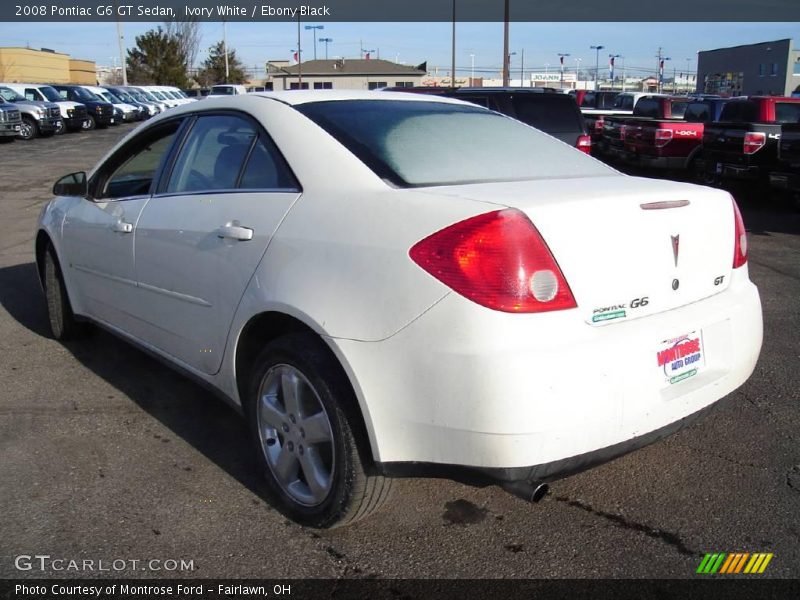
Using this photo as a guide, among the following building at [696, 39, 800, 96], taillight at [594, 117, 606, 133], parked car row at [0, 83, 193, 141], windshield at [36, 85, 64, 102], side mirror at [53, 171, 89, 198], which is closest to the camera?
side mirror at [53, 171, 89, 198]

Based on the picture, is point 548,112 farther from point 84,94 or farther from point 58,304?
point 84,94

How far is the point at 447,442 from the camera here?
8.09 feet

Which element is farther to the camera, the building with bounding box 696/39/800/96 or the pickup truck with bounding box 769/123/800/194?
the building with bounding box 696/39/800/96

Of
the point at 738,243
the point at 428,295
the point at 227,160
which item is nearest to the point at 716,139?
the point at 738,243

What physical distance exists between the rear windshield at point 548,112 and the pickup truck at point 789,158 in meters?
2.67

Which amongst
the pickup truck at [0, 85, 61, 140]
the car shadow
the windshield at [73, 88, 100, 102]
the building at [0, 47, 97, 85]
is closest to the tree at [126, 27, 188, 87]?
the building at [0, 47, 97, 85]

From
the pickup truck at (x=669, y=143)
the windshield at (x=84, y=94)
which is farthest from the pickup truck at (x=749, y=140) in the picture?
the windshield at (x=84, y=94)

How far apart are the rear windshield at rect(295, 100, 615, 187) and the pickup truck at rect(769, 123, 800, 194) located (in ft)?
25.3

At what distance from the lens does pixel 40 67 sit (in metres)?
65.2

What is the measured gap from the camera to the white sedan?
241 cm

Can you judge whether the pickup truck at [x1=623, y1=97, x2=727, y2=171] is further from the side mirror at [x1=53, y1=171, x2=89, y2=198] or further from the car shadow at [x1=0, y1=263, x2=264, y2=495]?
the side mirror at [x1=53, y1=171, x2=89, y2=198]

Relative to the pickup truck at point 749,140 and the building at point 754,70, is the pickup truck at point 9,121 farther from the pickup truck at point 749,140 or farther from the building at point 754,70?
the building at point 754,70

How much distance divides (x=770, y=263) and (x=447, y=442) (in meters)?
6.75

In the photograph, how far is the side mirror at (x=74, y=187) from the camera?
4527 millimetres
